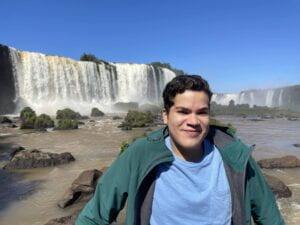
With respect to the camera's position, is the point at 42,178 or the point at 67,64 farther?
the point at 67,64

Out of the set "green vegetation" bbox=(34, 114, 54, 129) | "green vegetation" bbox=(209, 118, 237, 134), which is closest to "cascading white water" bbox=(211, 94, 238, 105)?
"green vegetation" bbox=(34, 114, 54, 129)

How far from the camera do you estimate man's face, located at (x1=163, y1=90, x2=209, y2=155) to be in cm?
198

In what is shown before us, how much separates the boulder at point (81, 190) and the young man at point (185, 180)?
6098 millimetres

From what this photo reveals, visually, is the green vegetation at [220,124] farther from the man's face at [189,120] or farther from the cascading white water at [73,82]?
the cascading white water at [73,82]

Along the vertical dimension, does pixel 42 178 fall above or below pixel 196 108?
below

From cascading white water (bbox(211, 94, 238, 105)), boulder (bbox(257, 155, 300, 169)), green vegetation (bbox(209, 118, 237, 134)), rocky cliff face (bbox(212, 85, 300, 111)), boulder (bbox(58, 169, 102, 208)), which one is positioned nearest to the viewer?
green vegetation (bbox(209, 118, 237, 134))

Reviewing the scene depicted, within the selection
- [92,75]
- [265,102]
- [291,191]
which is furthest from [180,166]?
[265,102]

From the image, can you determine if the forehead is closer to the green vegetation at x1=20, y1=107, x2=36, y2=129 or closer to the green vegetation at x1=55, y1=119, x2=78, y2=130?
the green vegetation at x1=55, y1=119, x2=78, y2=130

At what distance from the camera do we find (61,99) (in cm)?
4422

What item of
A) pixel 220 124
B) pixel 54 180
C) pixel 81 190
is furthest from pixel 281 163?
pixel 54 180

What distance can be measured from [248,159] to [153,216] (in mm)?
570

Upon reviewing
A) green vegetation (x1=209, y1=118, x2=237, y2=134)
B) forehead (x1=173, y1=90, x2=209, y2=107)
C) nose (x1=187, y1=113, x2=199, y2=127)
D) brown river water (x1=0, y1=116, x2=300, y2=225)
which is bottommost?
brown river water (x1=0, y1=116, x2=300, y2=225)

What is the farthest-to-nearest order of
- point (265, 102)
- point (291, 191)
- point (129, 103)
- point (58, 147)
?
point (265, 102) < point (129, 103) < point (58, 147) < point (291, 191)

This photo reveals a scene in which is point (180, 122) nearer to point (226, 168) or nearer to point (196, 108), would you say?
point (196, 108)
